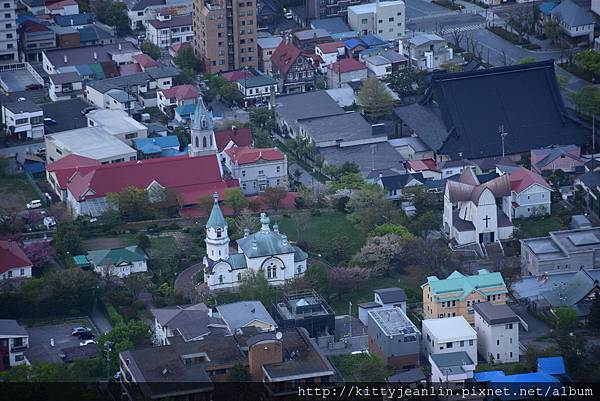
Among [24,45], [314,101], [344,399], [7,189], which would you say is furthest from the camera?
[24,45]

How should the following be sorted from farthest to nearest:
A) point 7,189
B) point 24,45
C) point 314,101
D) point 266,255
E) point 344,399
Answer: point 24,45, point 314,101, point 7,189, point 266,255, point 344,399

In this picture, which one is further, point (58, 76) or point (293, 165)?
point (58, 76)

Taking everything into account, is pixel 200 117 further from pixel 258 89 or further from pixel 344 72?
pixel 344 72

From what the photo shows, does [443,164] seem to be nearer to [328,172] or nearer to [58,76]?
[328,172]

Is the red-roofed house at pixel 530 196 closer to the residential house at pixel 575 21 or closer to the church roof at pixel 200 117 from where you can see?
the church roof at pixel 200 117

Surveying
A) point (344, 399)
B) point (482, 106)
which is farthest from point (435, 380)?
point (482, 106)

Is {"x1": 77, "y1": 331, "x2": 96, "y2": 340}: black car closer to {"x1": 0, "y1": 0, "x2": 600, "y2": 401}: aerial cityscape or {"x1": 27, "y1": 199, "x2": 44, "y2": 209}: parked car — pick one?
{"x1": 0, "y1": 0, "x2": 600, "y2": 401}: aerial cityscape
